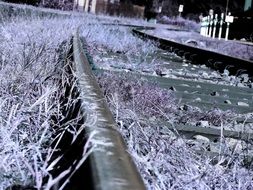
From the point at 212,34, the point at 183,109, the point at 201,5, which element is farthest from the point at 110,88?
the point at 201,5

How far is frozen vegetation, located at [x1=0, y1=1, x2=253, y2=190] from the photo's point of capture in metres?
1.53

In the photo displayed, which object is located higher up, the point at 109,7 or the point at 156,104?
the point at 109,7

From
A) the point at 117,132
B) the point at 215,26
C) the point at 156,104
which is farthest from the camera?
the point at 215,26

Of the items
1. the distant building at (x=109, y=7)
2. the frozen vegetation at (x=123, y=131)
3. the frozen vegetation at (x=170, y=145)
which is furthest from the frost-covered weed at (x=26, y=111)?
the distant building at (x=109, y=7)

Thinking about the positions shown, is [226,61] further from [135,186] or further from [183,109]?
[135,186]

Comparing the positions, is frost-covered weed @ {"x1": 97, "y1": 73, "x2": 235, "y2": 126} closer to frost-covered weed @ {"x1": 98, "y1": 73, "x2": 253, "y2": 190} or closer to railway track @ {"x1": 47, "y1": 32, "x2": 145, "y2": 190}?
frost-covered weed @ {"x1": 98, "y1": 73, "x2": 253, "y2": 190}

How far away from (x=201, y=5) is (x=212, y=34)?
38.6 metres

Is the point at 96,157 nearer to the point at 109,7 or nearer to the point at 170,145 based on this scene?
the point at 170,145

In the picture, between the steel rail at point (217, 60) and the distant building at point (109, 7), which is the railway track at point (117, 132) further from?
the distant building at point (109, 7)

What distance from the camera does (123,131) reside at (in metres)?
2.20

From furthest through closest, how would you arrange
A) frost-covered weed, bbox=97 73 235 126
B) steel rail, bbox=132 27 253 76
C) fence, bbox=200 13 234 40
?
fence, bbox=200 13 234 40 < steel rail, bbox=132 27 253 76 < frost-covered weed, bbox=97 73 235 126

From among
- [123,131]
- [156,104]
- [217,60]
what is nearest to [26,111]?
[123,131]

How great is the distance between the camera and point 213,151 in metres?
2.60

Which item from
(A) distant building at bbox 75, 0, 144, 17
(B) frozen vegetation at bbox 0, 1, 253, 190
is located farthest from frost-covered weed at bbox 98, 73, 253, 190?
(A) distant building at bbox 75, 0, 144, 17
